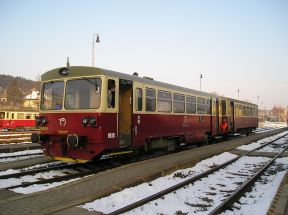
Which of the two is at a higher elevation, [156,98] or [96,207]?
[156,98]

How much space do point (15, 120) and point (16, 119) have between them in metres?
0.28

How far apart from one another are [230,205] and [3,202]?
464 cm

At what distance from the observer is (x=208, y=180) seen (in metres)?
9.78

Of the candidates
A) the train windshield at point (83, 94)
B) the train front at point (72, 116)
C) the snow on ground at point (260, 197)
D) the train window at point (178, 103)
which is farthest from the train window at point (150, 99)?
the snow on ground at point (260, 197)

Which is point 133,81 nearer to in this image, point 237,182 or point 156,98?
point 156,98

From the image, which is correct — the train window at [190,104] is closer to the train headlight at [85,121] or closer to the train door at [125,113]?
the train door at [125,113]

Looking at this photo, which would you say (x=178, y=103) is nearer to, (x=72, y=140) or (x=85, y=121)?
(x=85, y=121)

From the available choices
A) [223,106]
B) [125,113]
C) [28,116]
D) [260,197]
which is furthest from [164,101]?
[28,116]

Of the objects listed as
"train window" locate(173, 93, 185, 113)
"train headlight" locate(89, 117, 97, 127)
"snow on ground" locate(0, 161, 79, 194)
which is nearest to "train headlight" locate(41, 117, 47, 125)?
"snow on ground" locate(0, 161, 79, 194)

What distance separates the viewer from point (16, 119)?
44.1 m

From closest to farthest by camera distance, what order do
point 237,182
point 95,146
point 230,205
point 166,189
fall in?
point 230,205 < point 166,189 < point 237,182 < point 95,146

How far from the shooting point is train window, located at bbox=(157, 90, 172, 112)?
14023 mm

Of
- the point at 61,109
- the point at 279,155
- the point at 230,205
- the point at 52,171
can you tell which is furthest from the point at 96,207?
the point at 279,155

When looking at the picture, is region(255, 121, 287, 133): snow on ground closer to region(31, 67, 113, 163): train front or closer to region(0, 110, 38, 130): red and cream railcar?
region(0, 110, 38, 130): red and cream railcar
